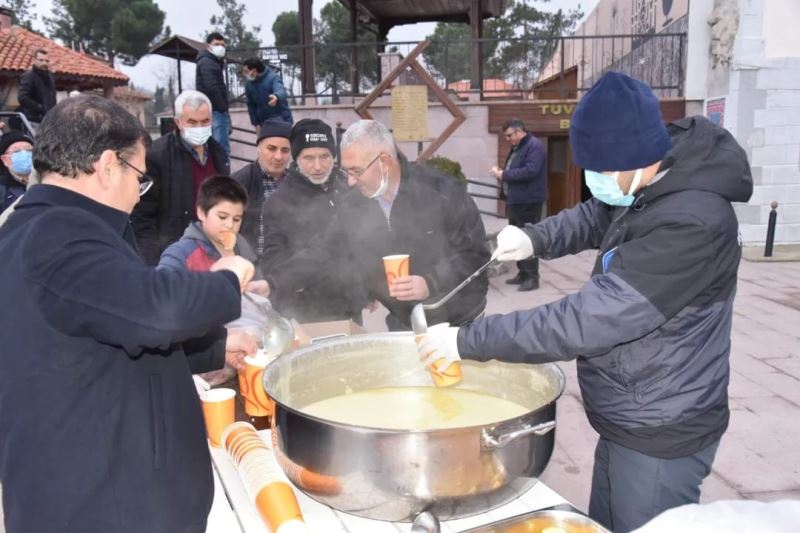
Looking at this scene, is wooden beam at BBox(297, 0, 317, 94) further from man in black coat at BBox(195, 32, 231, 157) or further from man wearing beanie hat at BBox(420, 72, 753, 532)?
man wearing beanie hat at BBox(420, 72, 753, 532)

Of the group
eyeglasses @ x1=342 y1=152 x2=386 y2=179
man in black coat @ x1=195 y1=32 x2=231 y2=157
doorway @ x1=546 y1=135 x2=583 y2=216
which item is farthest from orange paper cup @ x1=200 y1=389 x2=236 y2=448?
doorway @ x1=546 y1=135 x2=583 y2=216

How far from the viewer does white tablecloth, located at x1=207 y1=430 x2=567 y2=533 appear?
1.63 meters

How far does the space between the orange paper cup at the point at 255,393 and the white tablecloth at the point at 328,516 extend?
1.33 feet

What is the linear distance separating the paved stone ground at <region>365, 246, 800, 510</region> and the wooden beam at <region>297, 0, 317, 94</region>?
7.45m

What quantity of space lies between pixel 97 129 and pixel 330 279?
2.22 meters

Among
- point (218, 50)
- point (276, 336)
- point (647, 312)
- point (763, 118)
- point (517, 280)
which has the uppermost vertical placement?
point (218, 50)

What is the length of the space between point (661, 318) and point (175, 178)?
3.59m

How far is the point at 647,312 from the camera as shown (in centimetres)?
168

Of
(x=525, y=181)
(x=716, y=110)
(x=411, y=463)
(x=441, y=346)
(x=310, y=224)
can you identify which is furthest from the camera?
(x=716, y=110)

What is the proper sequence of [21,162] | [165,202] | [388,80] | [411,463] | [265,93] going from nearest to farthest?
1. [411,463]
2. [165,202]
3. [21,162]
4. [265,93]
5. [388,80]

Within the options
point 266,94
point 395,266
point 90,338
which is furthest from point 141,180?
point 266,94

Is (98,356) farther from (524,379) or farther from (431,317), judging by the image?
(431,317)

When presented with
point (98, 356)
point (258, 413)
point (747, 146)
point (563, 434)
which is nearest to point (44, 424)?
point (98, 356)

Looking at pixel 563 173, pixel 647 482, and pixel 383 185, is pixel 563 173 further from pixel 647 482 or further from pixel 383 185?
pixel 647 482
